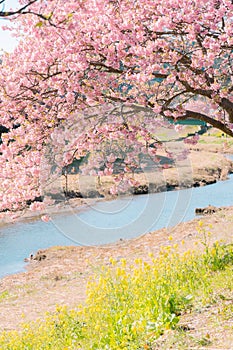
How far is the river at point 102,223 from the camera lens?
842 inches

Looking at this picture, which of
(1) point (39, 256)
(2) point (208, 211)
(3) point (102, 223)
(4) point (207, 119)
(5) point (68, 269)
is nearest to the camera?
(4) point (207, 119)

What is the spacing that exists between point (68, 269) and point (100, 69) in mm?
8524

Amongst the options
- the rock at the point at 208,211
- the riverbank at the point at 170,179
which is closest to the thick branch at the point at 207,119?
the rock at the point at 208,211

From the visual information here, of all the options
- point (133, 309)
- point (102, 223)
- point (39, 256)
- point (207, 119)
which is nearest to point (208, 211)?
point (102, 223)

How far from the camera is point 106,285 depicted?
21.9ft

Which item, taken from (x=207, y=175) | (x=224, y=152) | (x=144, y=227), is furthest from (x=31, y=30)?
(x=224, y=152)

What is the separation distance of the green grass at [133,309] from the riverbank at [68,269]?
6.73ft

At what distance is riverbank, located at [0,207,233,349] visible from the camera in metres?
11.5

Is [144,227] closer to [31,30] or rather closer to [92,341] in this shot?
[31,30]

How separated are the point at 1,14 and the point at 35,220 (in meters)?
24.6

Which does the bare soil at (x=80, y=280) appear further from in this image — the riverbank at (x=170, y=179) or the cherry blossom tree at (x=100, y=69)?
the riverbank at (x=170, y=179)

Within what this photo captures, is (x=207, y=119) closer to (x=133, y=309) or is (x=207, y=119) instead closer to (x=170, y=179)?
(x=133, y=309)

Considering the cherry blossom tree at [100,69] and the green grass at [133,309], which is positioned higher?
the cherry blossom tree at [100,69]

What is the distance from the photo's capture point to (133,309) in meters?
6.07
